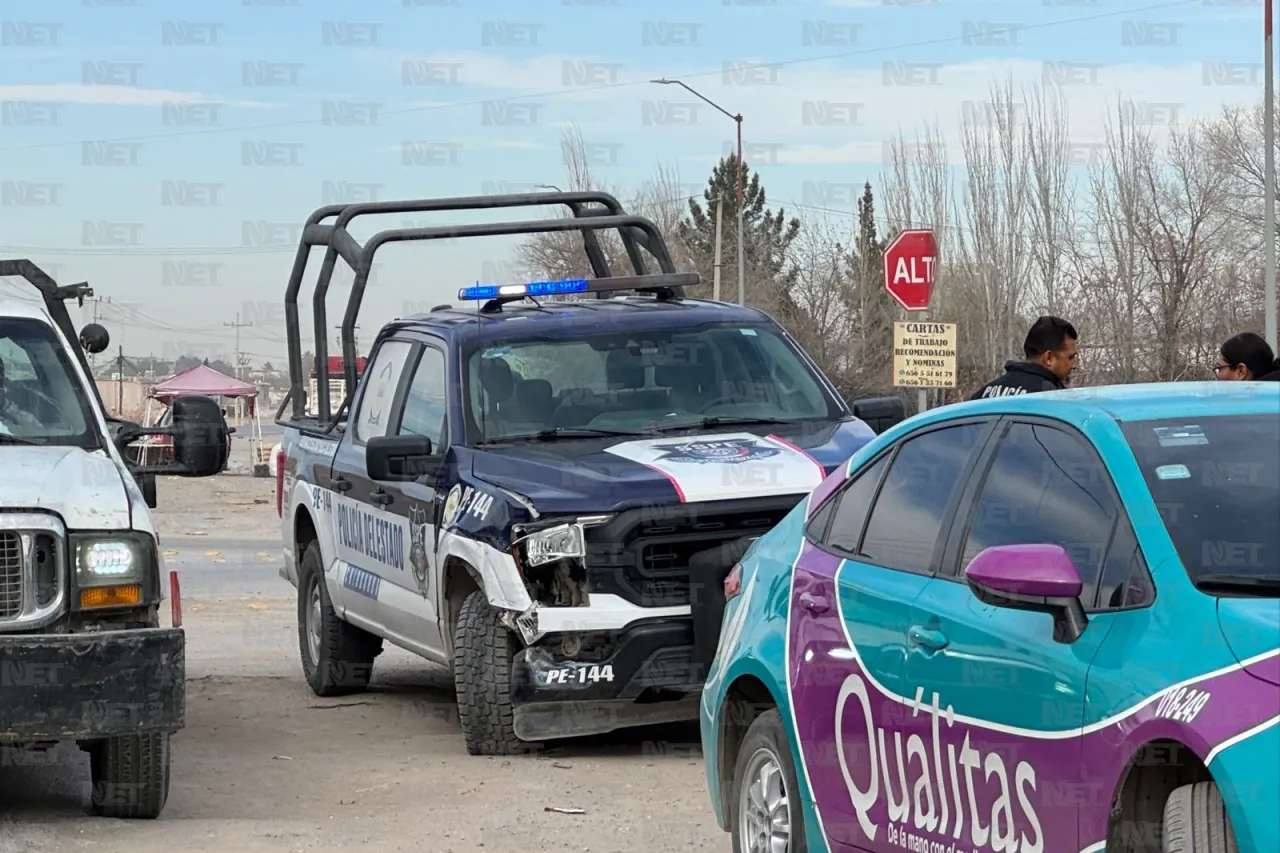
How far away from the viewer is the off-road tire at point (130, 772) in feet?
24.5

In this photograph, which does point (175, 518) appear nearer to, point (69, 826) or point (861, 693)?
point (69, 826)

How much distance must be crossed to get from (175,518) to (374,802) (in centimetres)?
1984

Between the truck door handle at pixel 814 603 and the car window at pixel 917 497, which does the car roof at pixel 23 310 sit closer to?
the truck door handle at pixel 814 603

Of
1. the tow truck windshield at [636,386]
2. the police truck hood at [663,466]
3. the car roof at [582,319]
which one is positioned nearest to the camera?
the police truck hood at [663,466]

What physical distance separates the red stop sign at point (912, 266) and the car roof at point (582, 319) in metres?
6.10

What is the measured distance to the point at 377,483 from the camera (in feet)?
34.5

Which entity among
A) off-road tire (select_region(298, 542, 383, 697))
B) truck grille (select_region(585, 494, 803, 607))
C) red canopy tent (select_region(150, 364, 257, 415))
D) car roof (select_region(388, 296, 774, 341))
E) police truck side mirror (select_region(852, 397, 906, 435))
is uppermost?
car roof (select_region(388, 296, 774, 341))

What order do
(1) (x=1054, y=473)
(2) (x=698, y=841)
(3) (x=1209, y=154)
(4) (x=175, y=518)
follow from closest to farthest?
(1) (x=1054, y=473), (2) (x=698, y=841), (4) (x=175, y=518), (3) (x=1209, y=154)

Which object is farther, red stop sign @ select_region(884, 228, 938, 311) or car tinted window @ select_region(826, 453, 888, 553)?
red stop sign @ select_region(884, 228, 938, 311)

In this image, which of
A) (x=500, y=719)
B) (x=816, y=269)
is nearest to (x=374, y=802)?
(x=500, y=719)

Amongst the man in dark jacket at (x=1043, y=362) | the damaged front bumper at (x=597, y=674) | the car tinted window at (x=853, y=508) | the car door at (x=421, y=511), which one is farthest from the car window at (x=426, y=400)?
the car tinted window at (x=853, y=508)

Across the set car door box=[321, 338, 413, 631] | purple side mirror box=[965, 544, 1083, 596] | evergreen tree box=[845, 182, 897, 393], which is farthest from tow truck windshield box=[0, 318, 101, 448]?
evergreen tree box=[845, 182, 897, 393]

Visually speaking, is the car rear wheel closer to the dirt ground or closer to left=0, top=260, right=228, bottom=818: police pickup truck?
the dirt ground

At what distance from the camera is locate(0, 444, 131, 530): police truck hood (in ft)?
23.6
